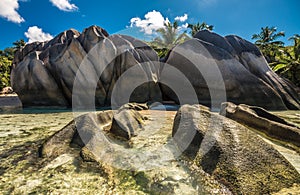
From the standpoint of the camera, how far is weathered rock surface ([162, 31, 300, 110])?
36.1 ft

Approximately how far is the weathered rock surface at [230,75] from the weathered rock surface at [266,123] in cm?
623

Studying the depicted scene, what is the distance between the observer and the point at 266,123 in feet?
14.5

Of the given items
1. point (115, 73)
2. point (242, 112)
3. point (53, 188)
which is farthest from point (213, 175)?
point (115, 73)

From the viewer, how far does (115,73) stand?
1295 cm

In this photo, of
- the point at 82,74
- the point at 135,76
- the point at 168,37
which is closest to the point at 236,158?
the point at 135,76

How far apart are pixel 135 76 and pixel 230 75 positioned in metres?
6.64

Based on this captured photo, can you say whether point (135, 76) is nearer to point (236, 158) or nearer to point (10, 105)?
point (10, 105)

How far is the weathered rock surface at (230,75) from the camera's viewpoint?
11.0 m

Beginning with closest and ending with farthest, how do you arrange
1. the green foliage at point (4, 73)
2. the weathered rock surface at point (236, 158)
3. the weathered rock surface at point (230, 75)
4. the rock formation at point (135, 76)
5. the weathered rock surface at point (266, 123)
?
the weathered rock surface at point (236, 158), the weathered rock surface at point (266, 123), the weathered rock surface at point (230, 75), the rock formation at point (135, 76), the green foliage at point (4, 73)

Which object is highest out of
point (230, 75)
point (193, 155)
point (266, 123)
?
point (230, 75)

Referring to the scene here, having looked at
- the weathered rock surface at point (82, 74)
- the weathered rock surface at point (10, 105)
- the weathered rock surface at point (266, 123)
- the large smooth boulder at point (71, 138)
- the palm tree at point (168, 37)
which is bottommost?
the weathered rock surface at point (10, 105)

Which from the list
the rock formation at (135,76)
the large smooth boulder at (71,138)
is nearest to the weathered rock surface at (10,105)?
the rock formation at (135,76)

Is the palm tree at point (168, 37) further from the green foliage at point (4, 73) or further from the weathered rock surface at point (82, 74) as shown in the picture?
the green foliage at point (4, 73)

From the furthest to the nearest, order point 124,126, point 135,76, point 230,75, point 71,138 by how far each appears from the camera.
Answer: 1. point 135,76
2. point 230,75
3. point 124,126
4. point 71,138
